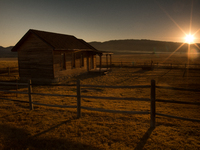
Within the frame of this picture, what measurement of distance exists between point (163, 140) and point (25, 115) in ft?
17.2

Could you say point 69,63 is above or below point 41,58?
below

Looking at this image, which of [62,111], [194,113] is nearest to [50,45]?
[62,111]

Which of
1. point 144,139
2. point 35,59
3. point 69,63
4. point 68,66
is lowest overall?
point 144,139

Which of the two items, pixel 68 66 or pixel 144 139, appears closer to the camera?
pixel 144 139

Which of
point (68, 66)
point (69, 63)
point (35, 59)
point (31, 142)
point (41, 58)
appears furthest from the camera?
point (69, 63)

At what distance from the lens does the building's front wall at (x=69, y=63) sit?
15711 mm

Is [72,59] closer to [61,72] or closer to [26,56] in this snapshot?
[61,72]

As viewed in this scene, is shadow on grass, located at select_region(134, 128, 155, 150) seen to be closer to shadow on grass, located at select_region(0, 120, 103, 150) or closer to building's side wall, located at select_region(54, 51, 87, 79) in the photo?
shadow on grass, located at select_region(0, 120, 103, 150)

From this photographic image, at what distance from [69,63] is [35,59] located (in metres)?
3.95

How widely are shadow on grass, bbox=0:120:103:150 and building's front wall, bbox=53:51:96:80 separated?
1118 centimetres

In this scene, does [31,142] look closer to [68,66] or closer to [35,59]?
[35,59]

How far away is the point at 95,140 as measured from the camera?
13.3ft

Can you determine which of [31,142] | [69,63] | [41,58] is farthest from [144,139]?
[69,63]

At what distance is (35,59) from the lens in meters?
15.6
